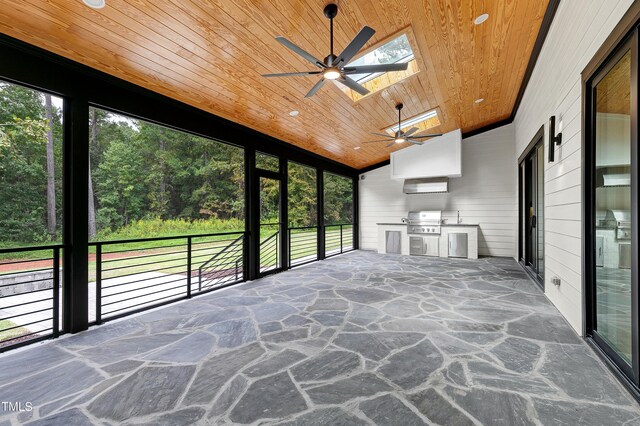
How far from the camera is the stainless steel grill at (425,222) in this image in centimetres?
741

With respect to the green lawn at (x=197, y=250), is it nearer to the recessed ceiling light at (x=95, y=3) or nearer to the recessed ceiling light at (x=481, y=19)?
the recessed ceiling light at (x=95, y=3)

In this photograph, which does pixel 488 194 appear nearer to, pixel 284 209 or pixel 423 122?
pixel 423 122

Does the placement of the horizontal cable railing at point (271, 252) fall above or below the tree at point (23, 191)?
below

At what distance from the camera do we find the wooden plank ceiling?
2242 mm

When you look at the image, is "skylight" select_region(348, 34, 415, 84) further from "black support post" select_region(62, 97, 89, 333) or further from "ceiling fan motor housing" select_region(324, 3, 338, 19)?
"black support post" select_region(62, 97, 89, 333)

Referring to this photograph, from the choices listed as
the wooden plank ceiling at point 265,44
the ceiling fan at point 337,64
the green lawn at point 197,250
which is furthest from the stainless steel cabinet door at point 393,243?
the ceiling fan at point 337,64

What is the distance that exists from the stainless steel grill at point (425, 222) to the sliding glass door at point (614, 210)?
5038mm

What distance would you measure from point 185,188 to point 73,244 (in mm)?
6624

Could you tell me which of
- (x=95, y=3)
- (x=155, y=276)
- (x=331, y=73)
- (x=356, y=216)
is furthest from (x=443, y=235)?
(x=95, y=3)

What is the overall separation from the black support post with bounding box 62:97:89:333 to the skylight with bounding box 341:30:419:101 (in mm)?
3045

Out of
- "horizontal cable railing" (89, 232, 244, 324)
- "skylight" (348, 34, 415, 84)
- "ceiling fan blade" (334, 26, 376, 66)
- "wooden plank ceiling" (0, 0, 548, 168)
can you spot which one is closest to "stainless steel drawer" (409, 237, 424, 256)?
"wooden plank ceiling" (0, 0, 548, 168)

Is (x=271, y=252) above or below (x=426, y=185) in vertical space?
below

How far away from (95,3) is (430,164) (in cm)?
677

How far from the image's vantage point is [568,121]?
9.29 ft
